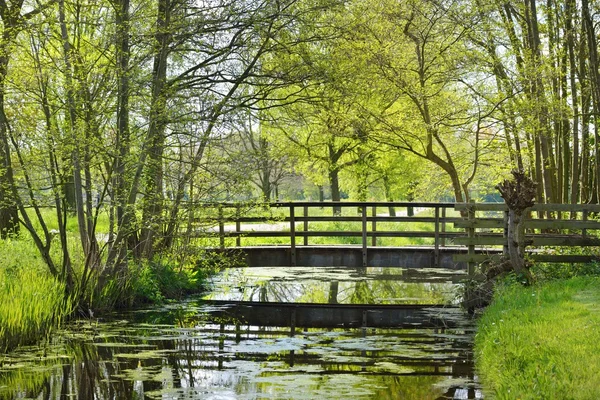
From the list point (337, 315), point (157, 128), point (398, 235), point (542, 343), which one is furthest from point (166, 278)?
point (542, 343)

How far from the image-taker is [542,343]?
807 centimetres

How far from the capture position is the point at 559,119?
18141mm

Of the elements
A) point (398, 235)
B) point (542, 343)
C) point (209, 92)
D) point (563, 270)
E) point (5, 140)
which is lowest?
point (542, 343)

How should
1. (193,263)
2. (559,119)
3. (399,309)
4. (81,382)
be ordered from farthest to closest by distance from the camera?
(559,119) < (193,263) < (399,309) < (81,382)

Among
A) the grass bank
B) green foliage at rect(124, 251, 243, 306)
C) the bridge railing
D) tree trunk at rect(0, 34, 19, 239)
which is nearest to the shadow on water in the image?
the grass bank

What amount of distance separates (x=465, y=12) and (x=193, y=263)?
8.94 metres

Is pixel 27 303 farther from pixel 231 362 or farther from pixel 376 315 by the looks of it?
pixel 376 315

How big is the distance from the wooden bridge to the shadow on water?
1768 mm

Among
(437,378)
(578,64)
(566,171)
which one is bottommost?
(437,378)

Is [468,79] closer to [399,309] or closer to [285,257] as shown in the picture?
[285,257]

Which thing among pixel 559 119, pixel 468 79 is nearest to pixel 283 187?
pixel 468 79

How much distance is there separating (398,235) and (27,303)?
10.4 metres

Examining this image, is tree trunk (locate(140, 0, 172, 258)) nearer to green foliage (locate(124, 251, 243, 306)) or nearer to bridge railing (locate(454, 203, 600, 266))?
green foliage (locate(124, 251, 243, 306))

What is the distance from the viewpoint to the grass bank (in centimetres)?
656
